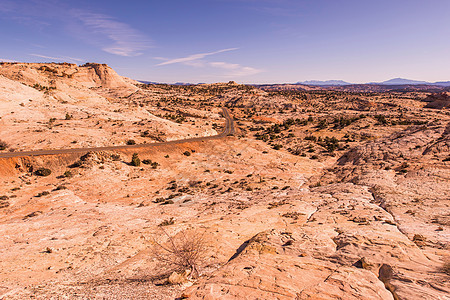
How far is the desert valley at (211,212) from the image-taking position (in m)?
9.13

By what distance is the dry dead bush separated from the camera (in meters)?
10.9

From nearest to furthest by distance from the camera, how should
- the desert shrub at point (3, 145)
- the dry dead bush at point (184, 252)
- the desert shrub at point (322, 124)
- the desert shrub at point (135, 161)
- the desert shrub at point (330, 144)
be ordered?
the dry dead bush at point (184, 252) < the desert shrub at point (3, 145) < the desert shrub at point (135, 161) < the desert shrub at point (330, 144) < the desert shrub at point (322, 124)

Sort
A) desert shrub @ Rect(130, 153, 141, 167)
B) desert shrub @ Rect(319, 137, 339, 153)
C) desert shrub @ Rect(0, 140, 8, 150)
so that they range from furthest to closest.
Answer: desert shrub @ Rect(319, 137, 339, 153) → desert shrub @ Rect(130, 153, 141, 167) → desert shrub @ Rect(0, 140, 8, 150)

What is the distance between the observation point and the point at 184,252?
12008 mm

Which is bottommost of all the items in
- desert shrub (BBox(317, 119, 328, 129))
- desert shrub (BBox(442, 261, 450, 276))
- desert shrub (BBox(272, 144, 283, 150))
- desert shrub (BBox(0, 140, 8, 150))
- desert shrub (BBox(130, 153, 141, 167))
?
desert shrub (BBox(272, 144, 283, 150))

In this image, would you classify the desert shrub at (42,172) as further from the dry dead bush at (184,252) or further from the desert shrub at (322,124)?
the desert shrub at (322,124)

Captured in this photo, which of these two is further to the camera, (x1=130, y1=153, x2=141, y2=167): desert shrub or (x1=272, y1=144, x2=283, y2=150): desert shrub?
(x1=272, y1=144, x2=283, y2=150): desert shrub

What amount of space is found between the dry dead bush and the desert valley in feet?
0.36

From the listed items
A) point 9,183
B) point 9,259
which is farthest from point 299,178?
point 9,183

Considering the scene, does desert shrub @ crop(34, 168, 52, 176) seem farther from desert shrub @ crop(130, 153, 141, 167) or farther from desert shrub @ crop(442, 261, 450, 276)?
desert shrub @ crop(442, 261, 450, 276)

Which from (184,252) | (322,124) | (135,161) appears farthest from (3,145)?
(322,124)

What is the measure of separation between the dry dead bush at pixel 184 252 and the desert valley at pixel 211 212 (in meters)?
0.11

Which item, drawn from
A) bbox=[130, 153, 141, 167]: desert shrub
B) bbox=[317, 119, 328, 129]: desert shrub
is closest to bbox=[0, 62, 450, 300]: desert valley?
bbox=[130, 153, 141, 167]: desert shrub

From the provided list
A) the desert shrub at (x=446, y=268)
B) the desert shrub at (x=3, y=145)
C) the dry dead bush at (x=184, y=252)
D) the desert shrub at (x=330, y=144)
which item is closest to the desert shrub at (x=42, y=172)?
the desert shrub at (x=3, y=145)
